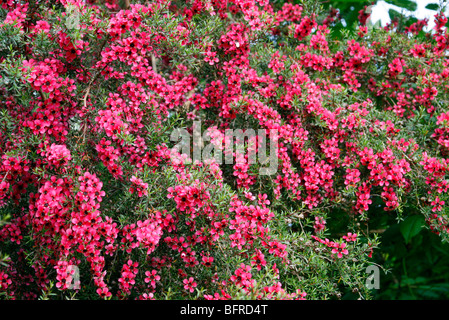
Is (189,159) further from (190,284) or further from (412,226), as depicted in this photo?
(412,226)

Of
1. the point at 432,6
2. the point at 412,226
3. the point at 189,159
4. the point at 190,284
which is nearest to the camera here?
the point at 190,284

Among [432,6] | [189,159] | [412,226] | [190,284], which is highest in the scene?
[432,6]

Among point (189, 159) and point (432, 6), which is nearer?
point (189, 159)

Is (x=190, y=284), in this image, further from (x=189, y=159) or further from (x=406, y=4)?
(x=406, y=4)

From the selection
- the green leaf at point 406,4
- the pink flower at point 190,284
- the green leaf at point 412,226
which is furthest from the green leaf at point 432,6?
the pink flower at point 190,284

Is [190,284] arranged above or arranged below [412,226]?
below

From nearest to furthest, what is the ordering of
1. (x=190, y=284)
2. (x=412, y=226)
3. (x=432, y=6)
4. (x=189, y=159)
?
(x=190, y=284), (x=189, y=159), (x=412, y=226), (x=432, y=6)

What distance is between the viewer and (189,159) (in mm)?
2682

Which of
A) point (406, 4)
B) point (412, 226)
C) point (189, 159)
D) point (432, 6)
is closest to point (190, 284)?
point (189, 159)

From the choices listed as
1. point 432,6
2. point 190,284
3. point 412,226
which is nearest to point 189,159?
point 190,284

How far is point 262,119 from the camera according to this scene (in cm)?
291

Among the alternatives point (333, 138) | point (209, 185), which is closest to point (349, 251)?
point (333, 138)

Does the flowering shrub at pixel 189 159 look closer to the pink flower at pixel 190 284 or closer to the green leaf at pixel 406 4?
the pink flower at pixel 190 284

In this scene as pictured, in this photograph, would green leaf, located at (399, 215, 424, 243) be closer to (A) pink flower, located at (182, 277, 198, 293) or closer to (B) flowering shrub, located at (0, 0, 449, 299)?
(B) flowering shrub, located at (0, 0, 449, 299)
